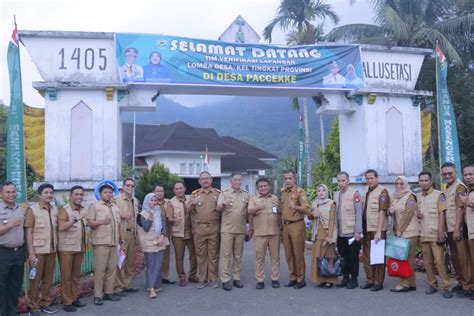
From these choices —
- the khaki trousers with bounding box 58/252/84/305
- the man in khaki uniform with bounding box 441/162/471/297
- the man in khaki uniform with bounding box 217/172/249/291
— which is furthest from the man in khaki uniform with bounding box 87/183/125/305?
the man in khaki uniform with bounding box 441/162/471/297

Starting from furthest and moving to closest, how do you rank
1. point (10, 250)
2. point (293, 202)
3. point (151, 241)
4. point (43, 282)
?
point (293, 202) → point (151, 241) → point (43, 282) → point (10, 250)

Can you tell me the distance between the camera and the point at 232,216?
700 centimetres

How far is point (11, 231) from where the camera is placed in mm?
5277

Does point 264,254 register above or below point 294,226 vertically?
below

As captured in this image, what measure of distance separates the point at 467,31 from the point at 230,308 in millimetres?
15858

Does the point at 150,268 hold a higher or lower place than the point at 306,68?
lower

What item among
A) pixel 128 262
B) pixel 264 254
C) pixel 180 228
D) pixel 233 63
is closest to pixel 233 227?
pixel 264 254

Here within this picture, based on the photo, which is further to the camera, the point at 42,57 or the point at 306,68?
the point at 306,68

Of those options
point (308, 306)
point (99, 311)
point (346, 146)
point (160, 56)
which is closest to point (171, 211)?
point (99, 311)

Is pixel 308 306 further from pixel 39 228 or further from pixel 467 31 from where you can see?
pixel 467 31

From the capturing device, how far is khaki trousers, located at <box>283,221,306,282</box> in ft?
22.7

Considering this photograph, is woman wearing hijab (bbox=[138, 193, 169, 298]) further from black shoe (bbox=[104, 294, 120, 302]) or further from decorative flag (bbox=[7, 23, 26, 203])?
decorative flag (bbox=[7, 23, 26, 203])

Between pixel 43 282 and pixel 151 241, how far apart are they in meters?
1.50

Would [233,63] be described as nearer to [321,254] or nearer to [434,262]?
[321,254]
